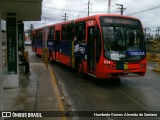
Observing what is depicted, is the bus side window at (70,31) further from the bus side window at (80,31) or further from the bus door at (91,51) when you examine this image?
the bus door at (91,51)

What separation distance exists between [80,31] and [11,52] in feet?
15.8

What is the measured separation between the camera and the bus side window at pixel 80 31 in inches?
591

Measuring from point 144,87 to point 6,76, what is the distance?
5644 millimetres

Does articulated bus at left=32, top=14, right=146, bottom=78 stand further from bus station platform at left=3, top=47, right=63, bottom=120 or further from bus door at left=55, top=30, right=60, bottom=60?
bus door at left=55, top=30, right=60, bottom=60

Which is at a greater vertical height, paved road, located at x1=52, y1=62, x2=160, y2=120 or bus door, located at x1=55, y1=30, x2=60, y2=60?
bus door, located at x1=55, y1=30, x2=60, y2=60

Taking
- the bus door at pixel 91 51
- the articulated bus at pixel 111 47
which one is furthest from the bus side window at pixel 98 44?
the bus door at pixel 91 51

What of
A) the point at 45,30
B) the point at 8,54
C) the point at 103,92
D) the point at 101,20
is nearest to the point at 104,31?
the point at 101,20

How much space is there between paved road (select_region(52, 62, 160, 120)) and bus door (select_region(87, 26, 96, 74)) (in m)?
0.71

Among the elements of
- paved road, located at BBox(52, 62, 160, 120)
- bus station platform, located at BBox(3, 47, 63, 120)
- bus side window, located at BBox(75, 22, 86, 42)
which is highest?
bus side window, located at BBox(75, 22, 86, 42)

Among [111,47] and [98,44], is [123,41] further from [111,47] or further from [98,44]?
[98,44]

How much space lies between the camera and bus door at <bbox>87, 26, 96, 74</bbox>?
13531 millimetres

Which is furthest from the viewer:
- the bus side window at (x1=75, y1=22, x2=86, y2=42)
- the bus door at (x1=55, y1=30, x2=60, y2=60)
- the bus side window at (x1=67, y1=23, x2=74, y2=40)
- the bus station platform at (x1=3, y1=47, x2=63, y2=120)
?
the bus door at (x1=55, y1=30, x2=60, y2=60)

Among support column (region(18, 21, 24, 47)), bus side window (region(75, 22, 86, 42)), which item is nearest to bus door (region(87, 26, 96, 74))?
bus side window (region(75, 22, 86, 42))

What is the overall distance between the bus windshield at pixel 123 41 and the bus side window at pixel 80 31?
2.24 m
